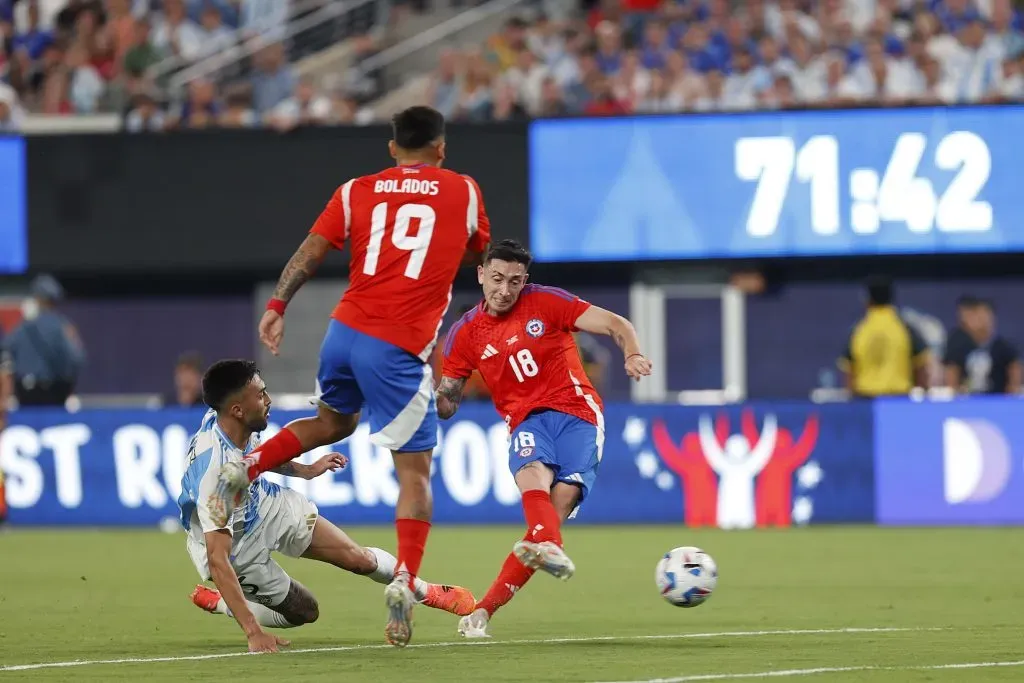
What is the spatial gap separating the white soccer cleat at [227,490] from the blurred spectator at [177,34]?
524 inches

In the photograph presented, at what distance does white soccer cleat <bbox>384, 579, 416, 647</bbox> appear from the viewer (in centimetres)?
724

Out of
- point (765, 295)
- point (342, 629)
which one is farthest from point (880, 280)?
point (342, 629)

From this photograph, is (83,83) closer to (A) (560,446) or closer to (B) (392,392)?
(A) (560,446)

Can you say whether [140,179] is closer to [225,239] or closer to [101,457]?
[225,239]

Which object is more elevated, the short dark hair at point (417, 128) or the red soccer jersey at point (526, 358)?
the short dark hair at point (417, 128)

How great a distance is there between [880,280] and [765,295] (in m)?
4.41

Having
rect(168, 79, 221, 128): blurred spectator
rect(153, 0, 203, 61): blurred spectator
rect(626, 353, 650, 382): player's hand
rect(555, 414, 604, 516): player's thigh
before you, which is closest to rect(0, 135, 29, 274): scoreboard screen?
rect(168, 79, 221, 128): blurred spectator

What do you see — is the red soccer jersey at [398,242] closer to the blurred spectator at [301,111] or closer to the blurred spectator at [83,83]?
the blurred spectator at [301,111]

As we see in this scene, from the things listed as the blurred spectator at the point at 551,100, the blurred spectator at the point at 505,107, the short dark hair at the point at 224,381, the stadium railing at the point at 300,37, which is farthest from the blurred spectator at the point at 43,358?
the short dark hair at the point at 224,381

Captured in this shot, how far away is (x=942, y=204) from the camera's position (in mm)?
17797

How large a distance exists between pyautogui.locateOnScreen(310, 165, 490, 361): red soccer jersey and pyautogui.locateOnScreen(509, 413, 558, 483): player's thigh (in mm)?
842

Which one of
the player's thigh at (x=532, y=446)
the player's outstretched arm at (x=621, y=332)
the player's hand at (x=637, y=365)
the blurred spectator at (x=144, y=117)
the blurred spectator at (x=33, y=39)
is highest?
the blurred spectator at (x=33, y=39)

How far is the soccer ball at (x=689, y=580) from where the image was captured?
8.61 metres

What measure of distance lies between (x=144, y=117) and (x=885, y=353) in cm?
821
